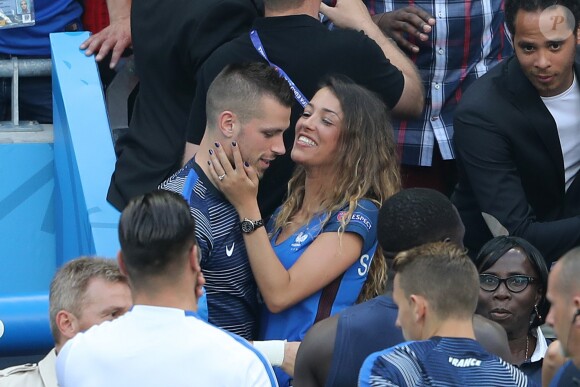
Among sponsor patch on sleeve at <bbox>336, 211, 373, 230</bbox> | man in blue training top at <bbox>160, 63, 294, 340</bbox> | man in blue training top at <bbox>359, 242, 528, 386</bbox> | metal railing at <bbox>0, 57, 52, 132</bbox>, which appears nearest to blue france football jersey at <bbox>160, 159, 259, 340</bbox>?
man in blue training top at <bbox>160, 63, 294, 340</bbox>

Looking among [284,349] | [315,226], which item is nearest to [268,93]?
[315,226]

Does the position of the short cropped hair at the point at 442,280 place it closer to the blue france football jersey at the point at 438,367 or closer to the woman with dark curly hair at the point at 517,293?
the blue france football jersey at the point at 438,367

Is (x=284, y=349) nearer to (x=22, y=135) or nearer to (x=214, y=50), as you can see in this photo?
(x=214, y=50)

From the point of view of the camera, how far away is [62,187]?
215 inches

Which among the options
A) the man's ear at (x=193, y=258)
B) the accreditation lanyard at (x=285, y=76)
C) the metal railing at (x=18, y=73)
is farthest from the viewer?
the metal railing at (x=18, y=73)

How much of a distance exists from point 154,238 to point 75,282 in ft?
2.04

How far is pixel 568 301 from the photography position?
304 centimetres

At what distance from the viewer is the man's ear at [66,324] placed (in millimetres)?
3459

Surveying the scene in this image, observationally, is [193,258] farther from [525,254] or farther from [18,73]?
[18,73]

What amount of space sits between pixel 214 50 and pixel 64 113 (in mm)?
983

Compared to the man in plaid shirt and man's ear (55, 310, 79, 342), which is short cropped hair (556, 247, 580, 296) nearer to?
man's ear (55, 310, 79, 342)

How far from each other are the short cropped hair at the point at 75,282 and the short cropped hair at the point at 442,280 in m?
0.91

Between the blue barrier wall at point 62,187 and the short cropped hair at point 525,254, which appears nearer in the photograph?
the short cropped hair at point 525,254

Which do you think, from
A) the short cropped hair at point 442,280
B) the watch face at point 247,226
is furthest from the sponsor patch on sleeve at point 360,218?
the short cropped hair at point 442,280
